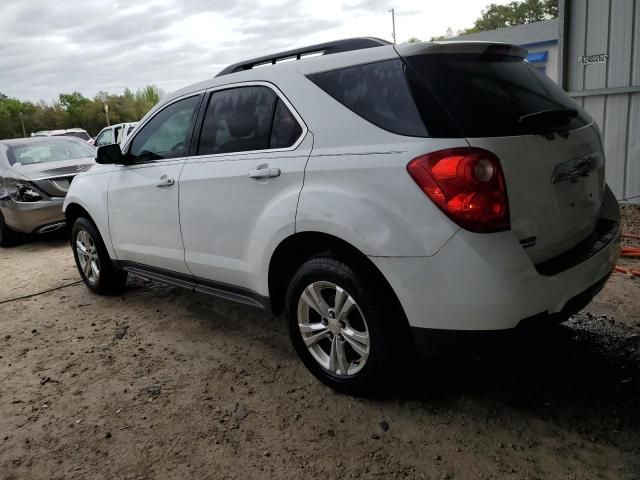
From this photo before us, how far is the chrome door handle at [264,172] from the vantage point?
9.37 feet

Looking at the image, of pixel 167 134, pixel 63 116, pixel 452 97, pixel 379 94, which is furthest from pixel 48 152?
pixel 63 116

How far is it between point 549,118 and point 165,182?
248cm

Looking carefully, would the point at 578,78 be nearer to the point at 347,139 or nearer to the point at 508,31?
the point at 347,139

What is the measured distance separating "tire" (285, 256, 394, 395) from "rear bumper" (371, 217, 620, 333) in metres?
0.18

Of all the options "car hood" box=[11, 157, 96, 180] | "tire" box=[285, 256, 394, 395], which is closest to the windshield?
"car hood" box=[11, 157, 96, 180]

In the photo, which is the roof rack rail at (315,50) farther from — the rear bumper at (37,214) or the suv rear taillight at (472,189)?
the rear bumper at (37,214)

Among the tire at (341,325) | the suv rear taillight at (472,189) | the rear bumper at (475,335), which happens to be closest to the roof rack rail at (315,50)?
the suv rear taillight at (472,189)

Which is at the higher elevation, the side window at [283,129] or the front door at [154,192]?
the side window at [283,129]

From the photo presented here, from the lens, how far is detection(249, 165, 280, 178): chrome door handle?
2.86 m

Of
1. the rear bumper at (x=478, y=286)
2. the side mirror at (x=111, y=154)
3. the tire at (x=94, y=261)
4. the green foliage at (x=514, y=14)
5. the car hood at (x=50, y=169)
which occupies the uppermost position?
the green foliage at (x=514, y=14)

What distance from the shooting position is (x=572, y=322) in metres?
3.52

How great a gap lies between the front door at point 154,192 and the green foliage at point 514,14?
2355 inches

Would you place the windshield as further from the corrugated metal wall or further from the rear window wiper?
the rear window wiper

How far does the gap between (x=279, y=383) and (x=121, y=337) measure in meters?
1.58
